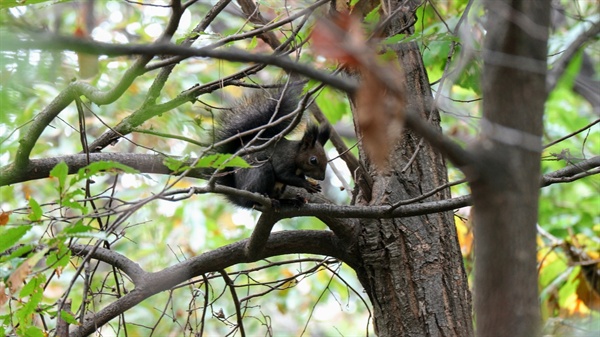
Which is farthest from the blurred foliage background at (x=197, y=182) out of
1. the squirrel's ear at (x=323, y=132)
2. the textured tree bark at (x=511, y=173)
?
the textured tree bark at (x=511, y=173)

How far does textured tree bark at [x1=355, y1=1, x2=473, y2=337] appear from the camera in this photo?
105 inches

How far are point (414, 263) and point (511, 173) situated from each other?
1586mm

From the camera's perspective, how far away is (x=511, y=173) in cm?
115

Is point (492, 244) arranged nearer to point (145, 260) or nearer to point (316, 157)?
point (316, 157)

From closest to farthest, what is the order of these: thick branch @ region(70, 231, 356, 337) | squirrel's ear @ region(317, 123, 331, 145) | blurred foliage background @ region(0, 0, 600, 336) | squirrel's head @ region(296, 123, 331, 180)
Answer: blurred foliage background @ region(0, 0, 600, 336) < thick branch @ region(70, 231, 356, 337) < squirrel's ear @ region(317, 123, 331, 145) < squirrel's head @ region(296, 123, 331, 180)

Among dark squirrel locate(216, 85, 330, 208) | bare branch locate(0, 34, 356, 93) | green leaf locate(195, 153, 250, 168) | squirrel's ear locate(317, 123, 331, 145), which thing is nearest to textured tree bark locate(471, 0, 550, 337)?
bare branch locate(0, 34, 356, 93)

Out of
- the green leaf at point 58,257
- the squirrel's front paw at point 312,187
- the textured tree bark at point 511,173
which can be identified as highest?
the squirrel's front paw at point 312,187

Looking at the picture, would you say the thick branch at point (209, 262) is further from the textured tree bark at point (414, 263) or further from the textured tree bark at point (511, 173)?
the textured tree bark at point (511, 173)

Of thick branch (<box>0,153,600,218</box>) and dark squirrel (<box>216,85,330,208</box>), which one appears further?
dark squirrel (<box>216,85,330,208</box>)

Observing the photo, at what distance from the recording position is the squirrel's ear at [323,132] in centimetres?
335

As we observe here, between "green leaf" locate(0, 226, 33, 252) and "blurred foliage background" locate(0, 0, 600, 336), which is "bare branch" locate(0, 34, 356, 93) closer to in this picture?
"blurred foliage background" locate(0, 0, 600, 336)

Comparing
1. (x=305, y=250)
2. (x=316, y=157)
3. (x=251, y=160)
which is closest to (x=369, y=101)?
(x=305, y=250)

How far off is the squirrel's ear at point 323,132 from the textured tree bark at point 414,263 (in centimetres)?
58

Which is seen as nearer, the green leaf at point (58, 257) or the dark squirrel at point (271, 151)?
the green leaf at point (58, 257)
